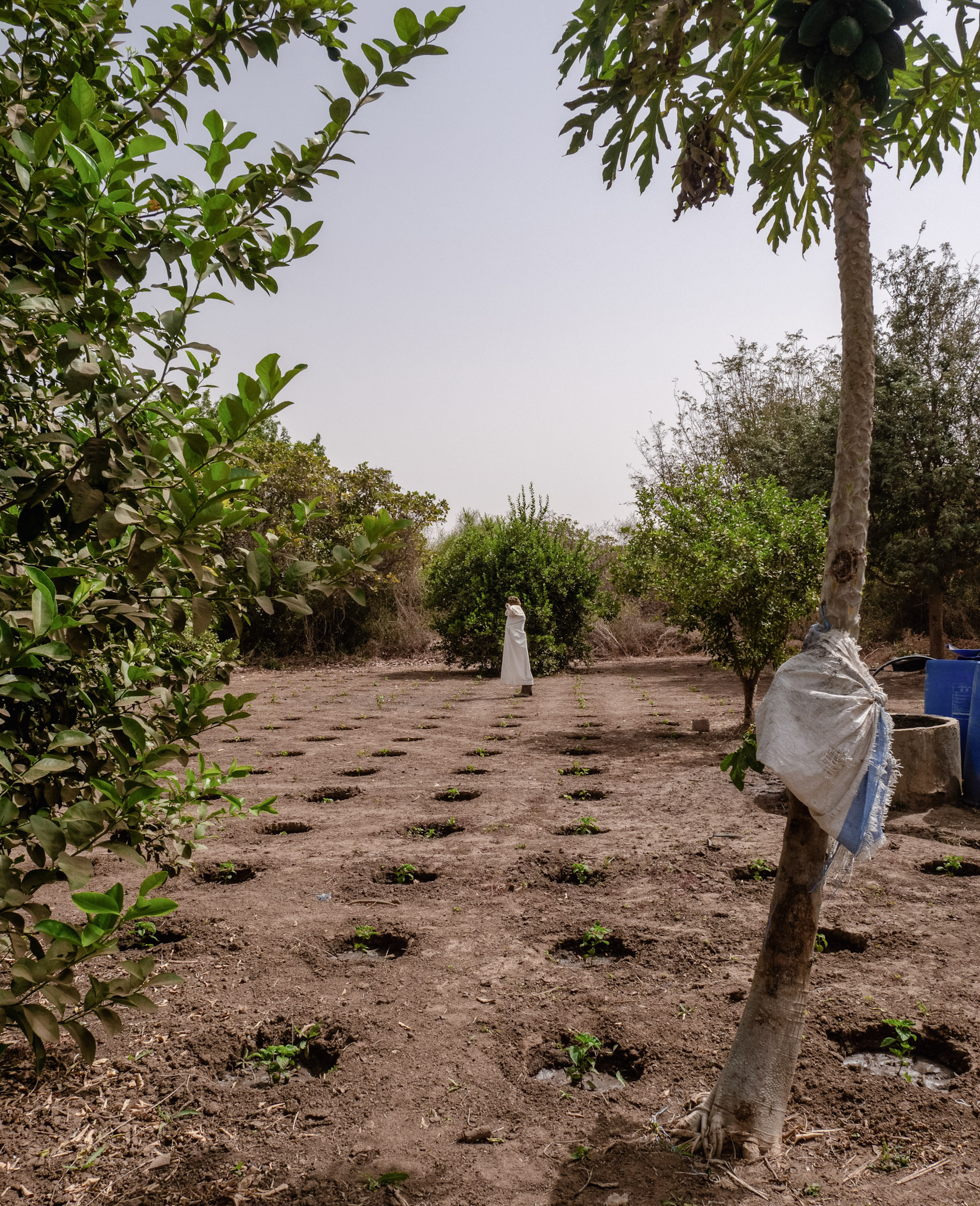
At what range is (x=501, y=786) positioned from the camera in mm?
6562

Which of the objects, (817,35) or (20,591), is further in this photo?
(817,35)

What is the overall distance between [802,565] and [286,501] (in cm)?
1350

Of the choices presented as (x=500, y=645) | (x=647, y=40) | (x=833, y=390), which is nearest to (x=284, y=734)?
(x=500, y=645)

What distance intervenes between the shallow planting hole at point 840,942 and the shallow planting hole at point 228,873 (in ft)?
10.1

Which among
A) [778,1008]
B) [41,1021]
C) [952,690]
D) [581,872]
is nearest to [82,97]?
[41,1021]

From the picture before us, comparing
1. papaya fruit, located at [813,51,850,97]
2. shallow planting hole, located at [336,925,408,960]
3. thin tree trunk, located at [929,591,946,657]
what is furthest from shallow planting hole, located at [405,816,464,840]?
thin tree trunk, located at [929,591,946,657]

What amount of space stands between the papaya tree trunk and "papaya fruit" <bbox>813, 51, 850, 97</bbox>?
235 millimetres

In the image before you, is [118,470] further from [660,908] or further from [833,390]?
[833,390]

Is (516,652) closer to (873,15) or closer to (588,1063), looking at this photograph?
(588,1063)

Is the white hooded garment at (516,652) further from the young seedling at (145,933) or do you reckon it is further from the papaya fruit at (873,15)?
the papaya fruit at (873,15)

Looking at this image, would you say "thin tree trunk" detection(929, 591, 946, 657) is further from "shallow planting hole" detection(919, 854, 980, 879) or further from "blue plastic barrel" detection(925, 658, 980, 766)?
"shallow planting hole" detection(919, 854, 980, 879)

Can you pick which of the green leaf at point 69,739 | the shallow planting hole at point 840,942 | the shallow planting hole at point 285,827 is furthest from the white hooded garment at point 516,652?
the green leaf at point 69,739

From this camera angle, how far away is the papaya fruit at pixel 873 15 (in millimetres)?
1820

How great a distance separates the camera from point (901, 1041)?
2789 millimetres
